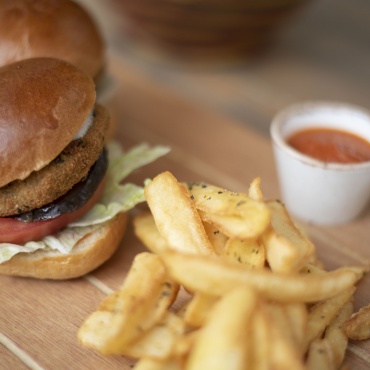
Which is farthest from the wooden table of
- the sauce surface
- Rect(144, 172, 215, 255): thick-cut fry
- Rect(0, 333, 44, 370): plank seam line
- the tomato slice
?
Rect(144, 172, 215, 255): thick-cut fry

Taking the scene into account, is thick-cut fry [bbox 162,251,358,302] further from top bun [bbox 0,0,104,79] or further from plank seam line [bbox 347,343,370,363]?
top bun [bbox 0,0,104,79]

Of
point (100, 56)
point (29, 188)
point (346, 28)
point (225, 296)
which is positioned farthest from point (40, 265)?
point (346, 28)

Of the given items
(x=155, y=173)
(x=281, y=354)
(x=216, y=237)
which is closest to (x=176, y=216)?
(x=216, y=237)

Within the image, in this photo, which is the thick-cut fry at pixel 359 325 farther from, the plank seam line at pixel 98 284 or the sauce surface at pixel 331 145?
the plank seam line at pixel 98 284

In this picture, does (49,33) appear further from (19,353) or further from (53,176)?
(19,353)

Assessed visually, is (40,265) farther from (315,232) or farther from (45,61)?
(315,232)
